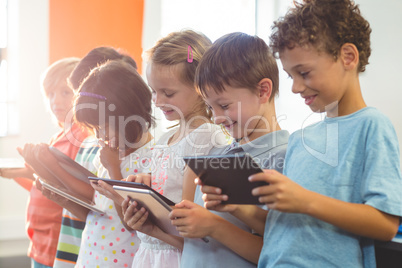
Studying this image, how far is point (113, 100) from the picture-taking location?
1458 mm

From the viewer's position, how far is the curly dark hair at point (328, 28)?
2.80 ft

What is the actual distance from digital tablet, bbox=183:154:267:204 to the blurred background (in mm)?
1915

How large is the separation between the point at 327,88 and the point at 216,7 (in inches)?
95.6

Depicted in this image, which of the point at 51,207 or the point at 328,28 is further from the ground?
the point at 328,28

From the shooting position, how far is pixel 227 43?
1114 mm

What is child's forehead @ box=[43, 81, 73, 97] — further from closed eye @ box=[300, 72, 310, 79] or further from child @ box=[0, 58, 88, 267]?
closed eye @ box=[300, 72, 310, 79]

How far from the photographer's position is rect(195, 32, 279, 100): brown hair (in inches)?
42.3

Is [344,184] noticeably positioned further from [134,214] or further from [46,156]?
[46,156]

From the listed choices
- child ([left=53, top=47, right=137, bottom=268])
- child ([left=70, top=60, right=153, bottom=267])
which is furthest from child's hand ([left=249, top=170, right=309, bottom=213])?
child ([left=53, top=47, right=137, bottom=268])

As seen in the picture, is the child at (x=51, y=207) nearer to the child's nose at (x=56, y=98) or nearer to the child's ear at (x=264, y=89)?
the child's nose at (x=56, y=98)

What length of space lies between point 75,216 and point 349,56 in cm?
122

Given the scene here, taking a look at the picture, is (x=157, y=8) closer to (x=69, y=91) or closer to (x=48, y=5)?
(x=48, y=5)

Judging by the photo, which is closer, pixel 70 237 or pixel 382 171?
pixel 382 171

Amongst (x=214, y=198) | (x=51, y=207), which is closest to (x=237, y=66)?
(x=214, y=198)
